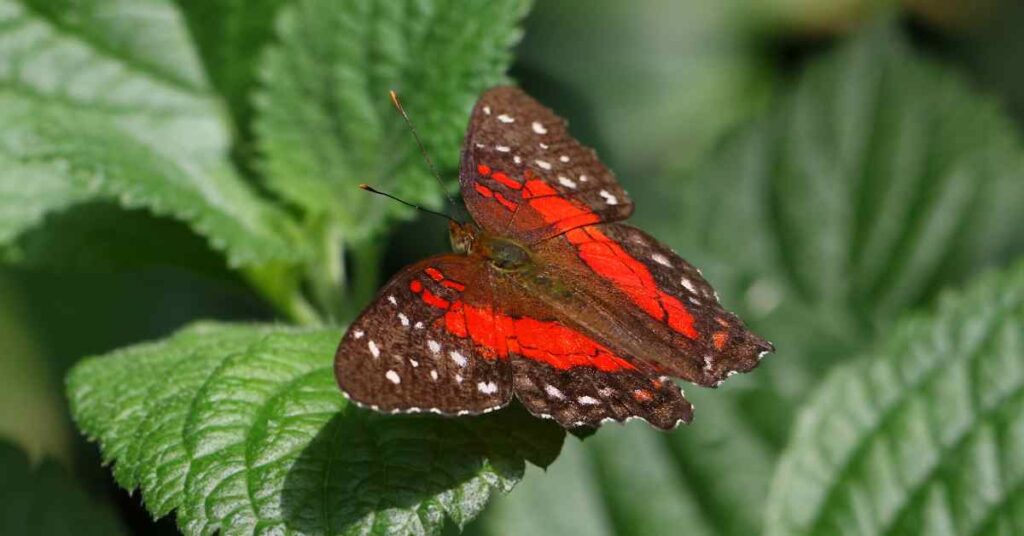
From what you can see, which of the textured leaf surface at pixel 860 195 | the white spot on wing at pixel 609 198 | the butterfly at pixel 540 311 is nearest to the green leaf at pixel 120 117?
the butterfly at pixel 540 311

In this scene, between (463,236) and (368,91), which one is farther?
(368,91)

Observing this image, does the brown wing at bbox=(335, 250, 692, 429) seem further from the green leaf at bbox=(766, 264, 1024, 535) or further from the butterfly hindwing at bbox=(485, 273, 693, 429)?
the green leaf at bbox=(766, 264, 1024, 535)

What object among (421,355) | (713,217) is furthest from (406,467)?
(713,217)

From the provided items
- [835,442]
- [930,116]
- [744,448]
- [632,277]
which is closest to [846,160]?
[930,116]

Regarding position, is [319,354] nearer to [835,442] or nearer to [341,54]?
[341,54]

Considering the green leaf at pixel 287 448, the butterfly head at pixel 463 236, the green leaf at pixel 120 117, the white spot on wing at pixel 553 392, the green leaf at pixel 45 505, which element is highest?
the white spot on wing at pixel 553 392

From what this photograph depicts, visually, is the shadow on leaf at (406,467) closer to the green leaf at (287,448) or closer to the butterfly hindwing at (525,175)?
the green leaf at (287,448)

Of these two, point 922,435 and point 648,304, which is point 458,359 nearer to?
point 648,304
